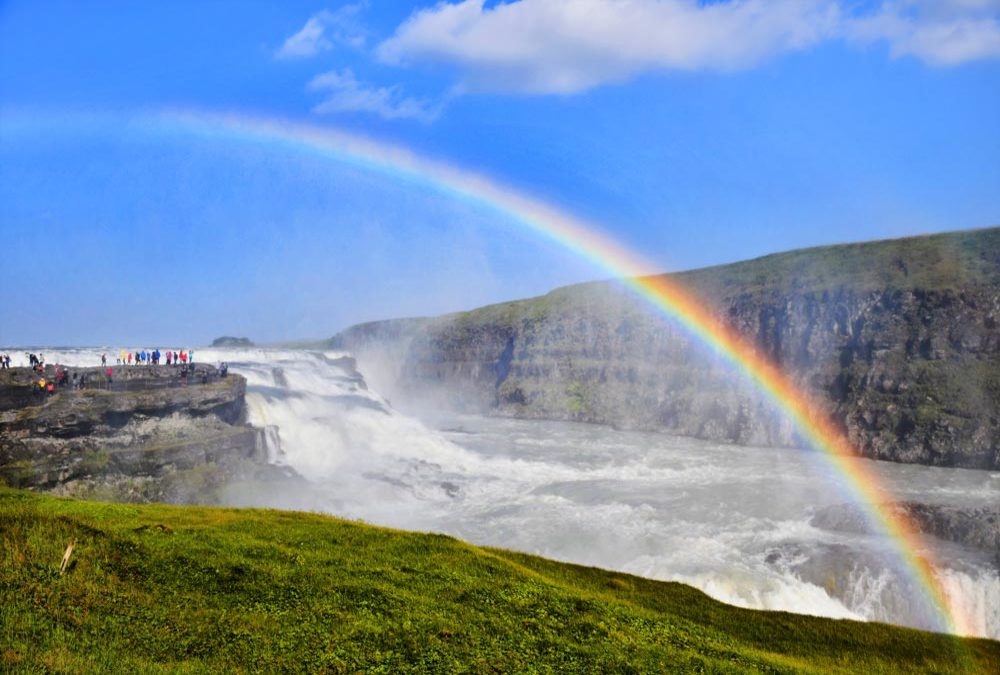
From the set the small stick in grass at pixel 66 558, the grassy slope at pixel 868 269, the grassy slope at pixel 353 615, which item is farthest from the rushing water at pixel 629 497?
the grassy slope at pixel 868 269

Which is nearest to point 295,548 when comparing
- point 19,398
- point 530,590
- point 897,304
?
point 530,590

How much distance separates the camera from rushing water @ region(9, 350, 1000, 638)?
34000 mm

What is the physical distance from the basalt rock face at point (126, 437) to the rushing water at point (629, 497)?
13.9 feet

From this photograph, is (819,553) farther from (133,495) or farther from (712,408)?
(712,408)

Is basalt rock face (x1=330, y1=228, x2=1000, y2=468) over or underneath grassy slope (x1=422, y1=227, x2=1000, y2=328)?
underneath

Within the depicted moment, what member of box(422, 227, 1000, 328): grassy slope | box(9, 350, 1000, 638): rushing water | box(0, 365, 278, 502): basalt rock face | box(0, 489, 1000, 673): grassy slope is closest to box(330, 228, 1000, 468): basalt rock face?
box(422, 227, 1000, 328): grassy slope

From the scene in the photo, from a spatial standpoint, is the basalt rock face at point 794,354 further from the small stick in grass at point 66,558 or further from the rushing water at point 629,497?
the small stick in grass at point 66,558

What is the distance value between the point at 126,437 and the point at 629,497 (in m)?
38.3

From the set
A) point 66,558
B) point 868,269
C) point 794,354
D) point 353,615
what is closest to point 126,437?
point 66,558

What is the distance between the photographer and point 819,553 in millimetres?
37812

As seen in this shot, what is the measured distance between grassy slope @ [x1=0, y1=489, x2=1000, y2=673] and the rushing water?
14478 millimetres

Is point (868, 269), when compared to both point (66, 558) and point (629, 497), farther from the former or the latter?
point (66, 558)

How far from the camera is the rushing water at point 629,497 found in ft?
112

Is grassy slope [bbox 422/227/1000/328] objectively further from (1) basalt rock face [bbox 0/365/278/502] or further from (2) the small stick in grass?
(2) the small stick in grass
